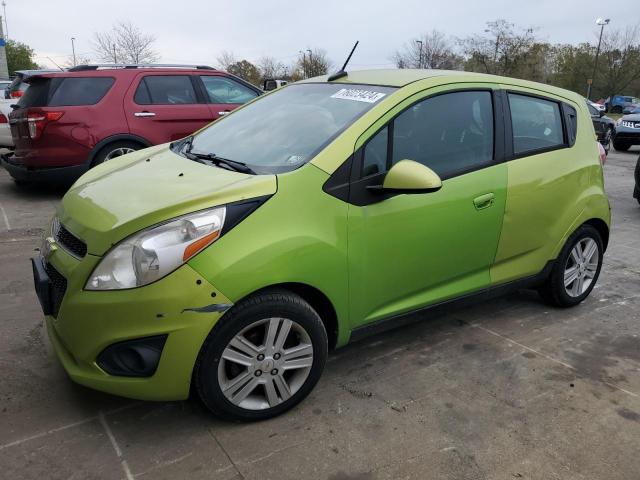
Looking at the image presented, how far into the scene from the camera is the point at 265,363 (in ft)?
8.36

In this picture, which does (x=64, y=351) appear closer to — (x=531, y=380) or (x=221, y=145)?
(x=221, y=145)

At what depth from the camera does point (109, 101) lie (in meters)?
7.18

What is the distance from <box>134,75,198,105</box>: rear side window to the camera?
7.46 metres

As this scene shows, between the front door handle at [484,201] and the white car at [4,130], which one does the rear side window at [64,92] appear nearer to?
the white car at [4,130]

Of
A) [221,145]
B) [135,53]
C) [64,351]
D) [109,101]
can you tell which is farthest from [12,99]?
[135,53]

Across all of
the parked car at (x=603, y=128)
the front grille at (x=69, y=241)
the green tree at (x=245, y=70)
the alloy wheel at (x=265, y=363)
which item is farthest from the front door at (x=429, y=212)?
the green tree at (x=245, y=70)

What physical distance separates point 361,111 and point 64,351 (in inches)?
73.1

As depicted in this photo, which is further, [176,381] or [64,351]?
[64,351]

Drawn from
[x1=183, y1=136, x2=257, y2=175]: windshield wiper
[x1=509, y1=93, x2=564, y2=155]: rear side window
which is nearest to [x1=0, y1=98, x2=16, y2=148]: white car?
[x1=183, y1=136, x2=257, y2=175]: windshield wiper

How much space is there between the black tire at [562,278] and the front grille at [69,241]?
3.06m

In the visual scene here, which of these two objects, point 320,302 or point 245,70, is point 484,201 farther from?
point 245,70

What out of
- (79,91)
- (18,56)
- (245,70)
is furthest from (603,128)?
(18,56)

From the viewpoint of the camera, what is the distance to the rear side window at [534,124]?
3.53 m

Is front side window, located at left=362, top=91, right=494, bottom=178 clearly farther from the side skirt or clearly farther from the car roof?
the side skirt
